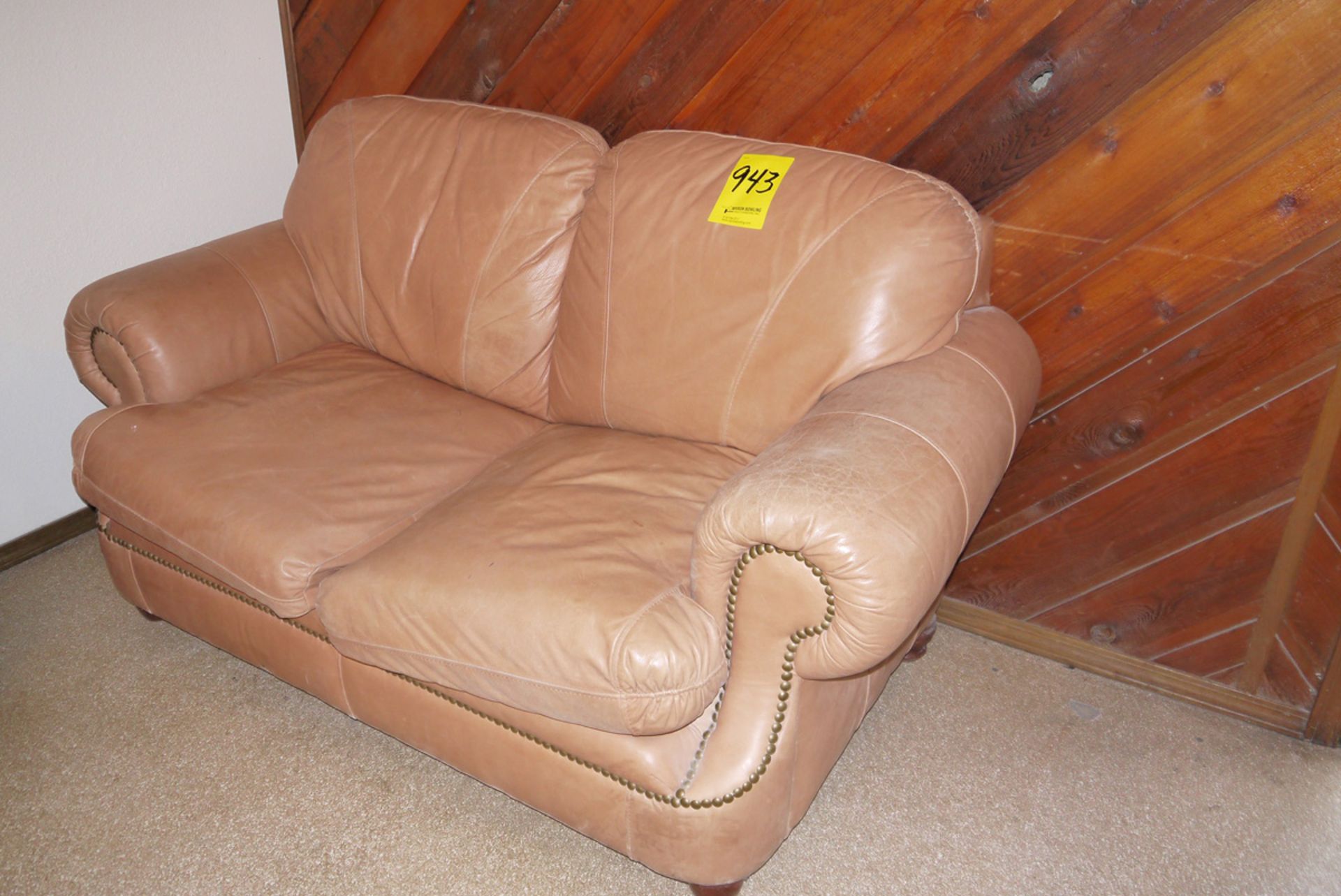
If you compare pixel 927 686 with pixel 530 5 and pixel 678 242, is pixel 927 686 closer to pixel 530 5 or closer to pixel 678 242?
pixel 678 242

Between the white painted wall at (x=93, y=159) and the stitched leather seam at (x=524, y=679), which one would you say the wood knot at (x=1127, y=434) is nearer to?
the stitched leather seam at (x=524, y=679)

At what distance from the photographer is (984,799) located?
175 centimetres

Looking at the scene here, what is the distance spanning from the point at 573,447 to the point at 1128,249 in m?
1.05

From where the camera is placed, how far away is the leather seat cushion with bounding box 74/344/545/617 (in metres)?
1.68

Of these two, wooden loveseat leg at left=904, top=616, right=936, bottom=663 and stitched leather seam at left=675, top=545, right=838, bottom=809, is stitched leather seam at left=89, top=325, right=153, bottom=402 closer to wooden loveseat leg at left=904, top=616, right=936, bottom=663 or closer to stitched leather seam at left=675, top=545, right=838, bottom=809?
stitched leather seam at left=675, top=545, right=838, bottom=809

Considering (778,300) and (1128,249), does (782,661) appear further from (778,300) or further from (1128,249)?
(1128,249)

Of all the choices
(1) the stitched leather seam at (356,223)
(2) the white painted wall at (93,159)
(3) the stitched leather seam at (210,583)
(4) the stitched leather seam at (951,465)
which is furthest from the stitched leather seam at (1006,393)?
(2) the white painted wall at (93,159)

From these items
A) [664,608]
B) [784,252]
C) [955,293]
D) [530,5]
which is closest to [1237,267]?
[955,293]

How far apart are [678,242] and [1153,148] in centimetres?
81

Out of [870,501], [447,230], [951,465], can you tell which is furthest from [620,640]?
[447,230]

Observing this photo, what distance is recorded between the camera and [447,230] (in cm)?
204

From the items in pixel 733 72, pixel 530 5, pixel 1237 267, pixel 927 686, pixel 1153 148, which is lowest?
pixel 927 686

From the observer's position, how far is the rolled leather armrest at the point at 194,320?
1971 millimetres

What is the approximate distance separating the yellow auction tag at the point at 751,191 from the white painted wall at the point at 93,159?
1450 millimetres
